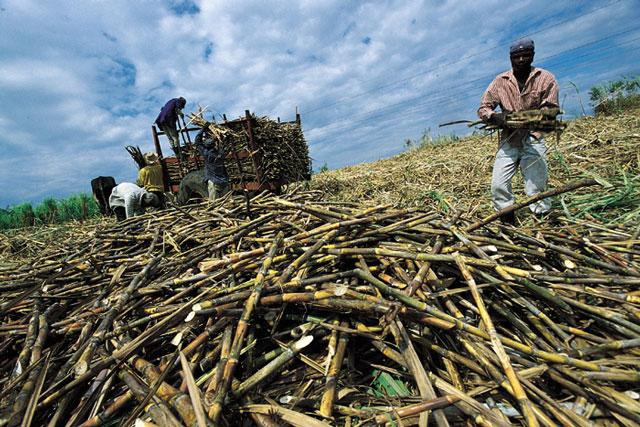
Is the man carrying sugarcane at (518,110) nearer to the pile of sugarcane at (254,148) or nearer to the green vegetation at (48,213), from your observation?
the pile of sugarcane at (254,148)

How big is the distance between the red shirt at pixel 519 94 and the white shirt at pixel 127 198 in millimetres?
6186

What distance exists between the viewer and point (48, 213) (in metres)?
12.1

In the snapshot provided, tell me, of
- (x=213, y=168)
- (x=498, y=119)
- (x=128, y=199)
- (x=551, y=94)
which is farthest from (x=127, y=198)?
(x=551, y=94)

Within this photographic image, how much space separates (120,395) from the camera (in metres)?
1.30

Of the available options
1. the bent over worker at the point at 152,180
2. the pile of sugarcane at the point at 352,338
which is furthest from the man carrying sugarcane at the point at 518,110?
the bent over worker at the point at 152,180

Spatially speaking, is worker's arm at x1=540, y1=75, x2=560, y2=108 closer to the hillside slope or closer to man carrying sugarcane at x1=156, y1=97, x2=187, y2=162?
the hillside slope

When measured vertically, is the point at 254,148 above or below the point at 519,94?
above

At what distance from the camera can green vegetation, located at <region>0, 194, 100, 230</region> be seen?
11.1 meters

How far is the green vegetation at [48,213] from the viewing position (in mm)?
11102

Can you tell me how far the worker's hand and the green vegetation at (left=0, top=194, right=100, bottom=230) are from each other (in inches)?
484

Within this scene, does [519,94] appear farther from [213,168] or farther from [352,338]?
[213,168]

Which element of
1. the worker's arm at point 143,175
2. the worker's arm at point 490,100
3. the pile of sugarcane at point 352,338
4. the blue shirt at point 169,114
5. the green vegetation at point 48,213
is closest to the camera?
the pile of sugarcane at point 352,338

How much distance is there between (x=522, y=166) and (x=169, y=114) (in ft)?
24.4

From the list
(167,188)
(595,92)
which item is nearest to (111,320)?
(167,188)
